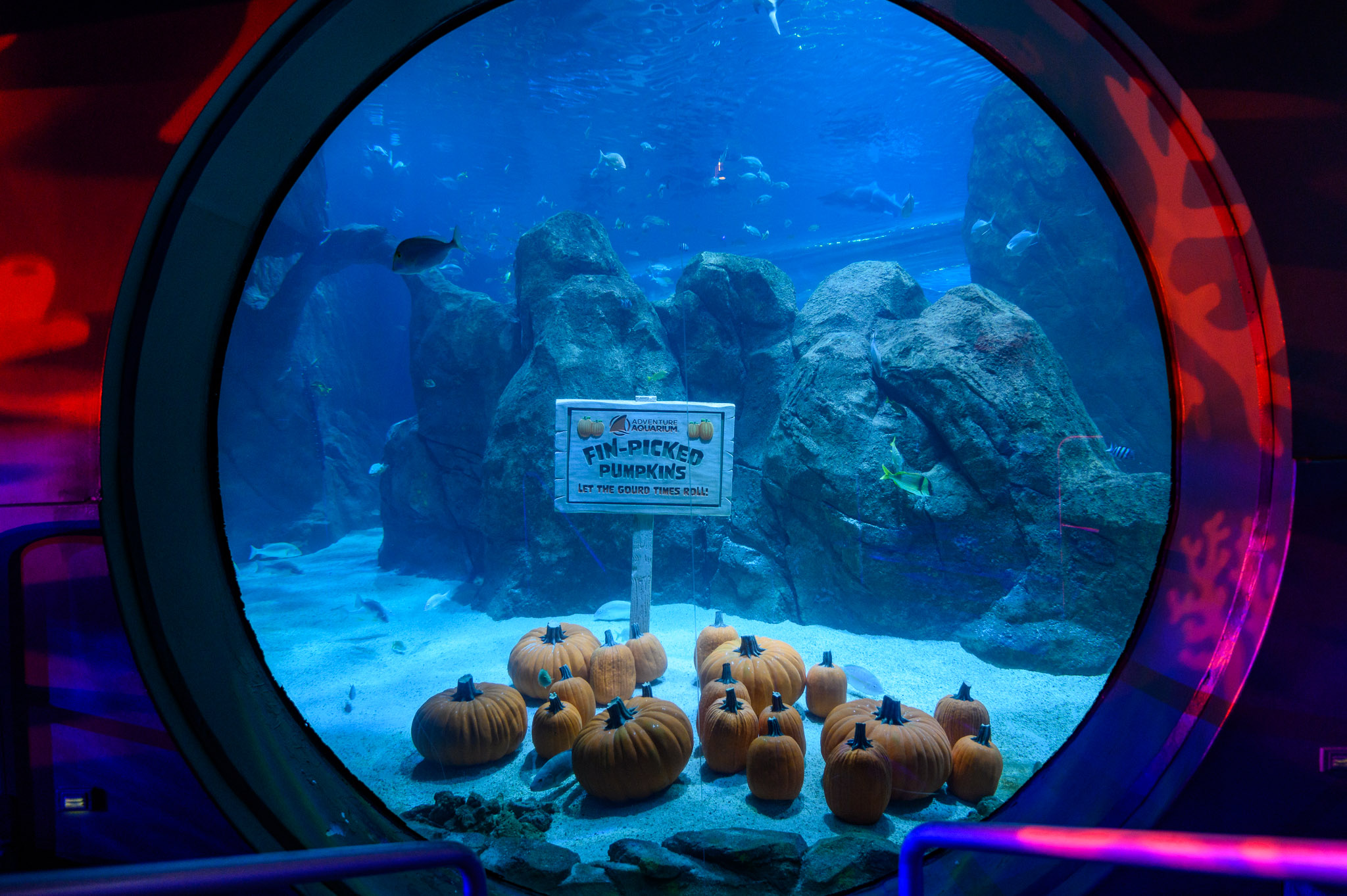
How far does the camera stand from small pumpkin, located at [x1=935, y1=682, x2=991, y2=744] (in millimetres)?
2977

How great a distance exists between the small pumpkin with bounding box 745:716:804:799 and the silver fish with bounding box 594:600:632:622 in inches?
130

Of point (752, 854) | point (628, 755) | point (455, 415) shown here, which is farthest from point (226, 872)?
point (455, 415)

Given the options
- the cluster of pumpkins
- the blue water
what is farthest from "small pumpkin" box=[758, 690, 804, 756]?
the blue water

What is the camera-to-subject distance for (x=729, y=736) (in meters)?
2.86

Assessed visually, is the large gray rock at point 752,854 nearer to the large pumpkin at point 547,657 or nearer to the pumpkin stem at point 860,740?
the pumpkin stem at point 860,740

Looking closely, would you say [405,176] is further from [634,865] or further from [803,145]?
[634,865]

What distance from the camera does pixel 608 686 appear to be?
12.2 feet

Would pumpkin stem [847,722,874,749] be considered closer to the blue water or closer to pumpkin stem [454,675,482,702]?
pumpkin stem [454,675,482,702]

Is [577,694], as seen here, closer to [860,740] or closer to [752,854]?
[752,854]

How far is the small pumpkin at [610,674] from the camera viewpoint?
3709mm

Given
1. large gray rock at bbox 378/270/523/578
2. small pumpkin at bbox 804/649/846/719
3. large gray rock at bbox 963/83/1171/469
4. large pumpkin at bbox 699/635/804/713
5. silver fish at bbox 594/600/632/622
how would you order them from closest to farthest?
large pumpkin at bbox 699/635/804/713 < small pumpkin at bbox 804/649/846/719 < silver fish at bbox 594/600/632/622 < large gray rock at bbox 378/270/523/578 < large gray rock at bbox 963/83/1171/469

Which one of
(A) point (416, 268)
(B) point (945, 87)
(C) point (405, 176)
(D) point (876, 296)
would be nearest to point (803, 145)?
(B) point (945, 87)

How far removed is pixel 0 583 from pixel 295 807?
0.94 m

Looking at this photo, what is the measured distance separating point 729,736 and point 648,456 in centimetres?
183
